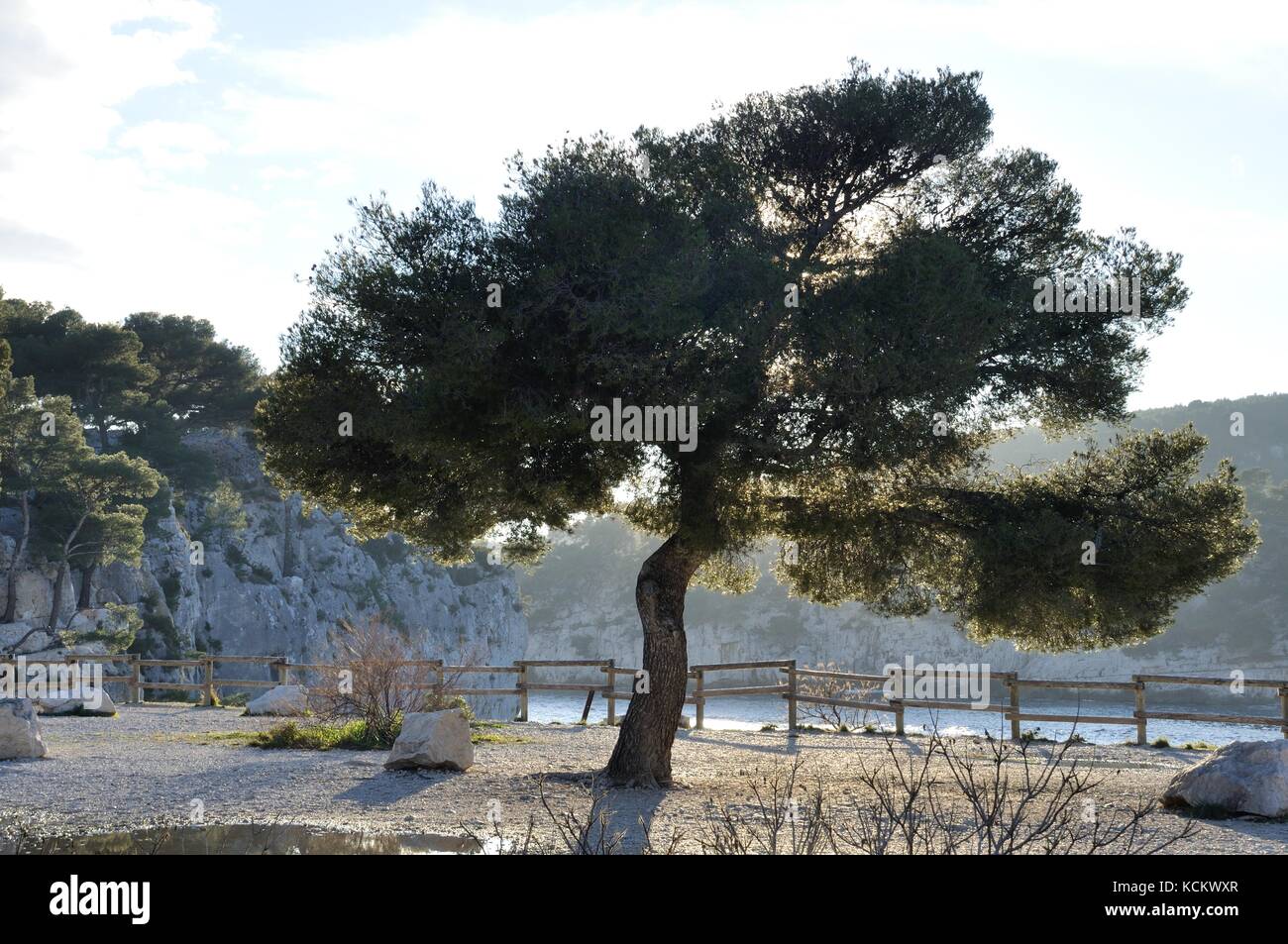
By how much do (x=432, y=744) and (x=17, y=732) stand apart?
18.8 feet

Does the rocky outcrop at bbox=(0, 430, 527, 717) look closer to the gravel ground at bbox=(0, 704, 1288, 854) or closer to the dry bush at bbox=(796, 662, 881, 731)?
the dry bush at bbox=(796, 662, 881, 731)

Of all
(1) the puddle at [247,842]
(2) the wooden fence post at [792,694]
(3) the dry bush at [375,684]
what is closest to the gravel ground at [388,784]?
(1) the puddle at [247,842]

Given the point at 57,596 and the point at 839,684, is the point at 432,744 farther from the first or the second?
the point at 57,596

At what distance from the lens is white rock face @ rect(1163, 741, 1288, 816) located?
10.4 meters

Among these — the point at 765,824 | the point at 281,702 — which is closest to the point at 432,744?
the point at 765,824

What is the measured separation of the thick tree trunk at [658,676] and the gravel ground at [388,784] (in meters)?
0.47

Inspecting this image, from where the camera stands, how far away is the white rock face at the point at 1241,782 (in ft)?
34.2

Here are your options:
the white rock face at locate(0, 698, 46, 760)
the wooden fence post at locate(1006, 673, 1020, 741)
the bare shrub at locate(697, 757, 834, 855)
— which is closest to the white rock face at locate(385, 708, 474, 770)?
the bare shrub at locate(697, 757, 834, 855)

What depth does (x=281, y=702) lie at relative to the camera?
72.5 feet

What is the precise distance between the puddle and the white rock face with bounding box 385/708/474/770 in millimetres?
4021

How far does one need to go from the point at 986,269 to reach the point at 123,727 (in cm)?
1678

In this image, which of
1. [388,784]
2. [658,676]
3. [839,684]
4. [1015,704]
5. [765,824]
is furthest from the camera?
[839,684]

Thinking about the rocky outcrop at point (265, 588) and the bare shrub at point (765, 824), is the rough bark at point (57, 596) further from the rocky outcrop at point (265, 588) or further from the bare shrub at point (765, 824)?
the bare shrub at point (765, 824)
